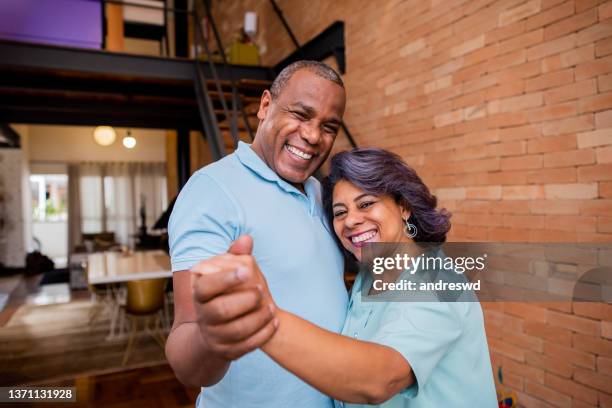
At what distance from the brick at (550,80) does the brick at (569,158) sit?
351 millimetres

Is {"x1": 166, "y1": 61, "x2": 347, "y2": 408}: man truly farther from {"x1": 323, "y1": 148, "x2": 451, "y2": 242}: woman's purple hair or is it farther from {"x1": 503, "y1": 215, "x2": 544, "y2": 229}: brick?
{"x1": 503, "y1": 215, "x2": 544, "y2": 229}: brick

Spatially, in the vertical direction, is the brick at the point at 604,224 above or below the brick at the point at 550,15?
below

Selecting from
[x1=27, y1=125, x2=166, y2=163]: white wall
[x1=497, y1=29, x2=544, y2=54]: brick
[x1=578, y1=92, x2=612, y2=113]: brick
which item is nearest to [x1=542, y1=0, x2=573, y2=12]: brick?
[x1=497, y1=29, x2=544, y2=54]: brick

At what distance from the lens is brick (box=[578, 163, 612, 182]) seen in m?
1.99

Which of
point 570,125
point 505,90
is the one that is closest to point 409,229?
point 570,125

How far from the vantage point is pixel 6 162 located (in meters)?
10.2

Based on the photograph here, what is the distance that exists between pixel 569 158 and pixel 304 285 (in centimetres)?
175

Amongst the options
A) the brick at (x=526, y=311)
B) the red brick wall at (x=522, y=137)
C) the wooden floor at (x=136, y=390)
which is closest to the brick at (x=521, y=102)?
the red brick wall at (x=522, y=137)

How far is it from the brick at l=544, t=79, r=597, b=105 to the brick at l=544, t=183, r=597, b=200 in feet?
1.41

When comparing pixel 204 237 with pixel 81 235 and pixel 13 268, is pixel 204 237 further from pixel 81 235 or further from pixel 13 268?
pixel 81 235

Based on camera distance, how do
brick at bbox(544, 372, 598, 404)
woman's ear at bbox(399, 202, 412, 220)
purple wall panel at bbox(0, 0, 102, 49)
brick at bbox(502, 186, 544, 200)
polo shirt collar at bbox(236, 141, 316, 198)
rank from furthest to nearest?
purple wall panel at bbox(0, 0, 102, 49) < brick at bbox(502, 186, 544, 200) < brick at bbox(544, 372, 598, 404) < woman's ear at bbox(399, 202, 412, 220) < polo shirt collar at bbox(236, 141, 316, 198)

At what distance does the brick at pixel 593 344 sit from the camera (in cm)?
202

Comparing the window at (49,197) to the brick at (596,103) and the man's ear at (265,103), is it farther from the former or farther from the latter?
the brick at (596,103)

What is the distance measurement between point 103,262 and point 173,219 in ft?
16.7
